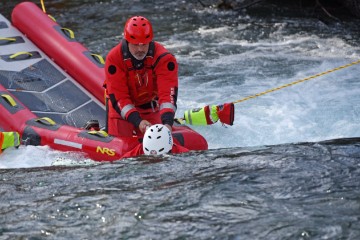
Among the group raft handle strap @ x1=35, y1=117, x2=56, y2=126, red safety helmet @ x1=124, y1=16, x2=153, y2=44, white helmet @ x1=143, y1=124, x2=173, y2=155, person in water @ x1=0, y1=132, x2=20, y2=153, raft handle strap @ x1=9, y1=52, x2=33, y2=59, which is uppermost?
red safety helmet @ x1=124, y1=16, x2=153, y2=44

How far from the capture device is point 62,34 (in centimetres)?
799

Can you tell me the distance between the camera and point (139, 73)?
6.04 m

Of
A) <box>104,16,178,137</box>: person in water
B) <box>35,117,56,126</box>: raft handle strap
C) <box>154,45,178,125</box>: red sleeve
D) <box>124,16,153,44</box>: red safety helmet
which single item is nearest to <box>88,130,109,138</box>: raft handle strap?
<box>104,16,178,137</box>: person in water

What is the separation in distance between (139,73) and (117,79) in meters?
0.19

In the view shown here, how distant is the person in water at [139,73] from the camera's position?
5.84 meters

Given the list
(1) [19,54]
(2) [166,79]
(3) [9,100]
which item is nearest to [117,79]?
(2) [166,79]

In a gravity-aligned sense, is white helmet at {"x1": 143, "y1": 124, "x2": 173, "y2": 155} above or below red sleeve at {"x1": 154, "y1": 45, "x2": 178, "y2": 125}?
below

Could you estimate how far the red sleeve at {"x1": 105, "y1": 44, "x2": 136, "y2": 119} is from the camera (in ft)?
19.6

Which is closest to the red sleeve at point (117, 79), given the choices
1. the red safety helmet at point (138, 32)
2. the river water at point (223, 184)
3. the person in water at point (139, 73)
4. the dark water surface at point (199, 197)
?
the person in water at point (139, 73)

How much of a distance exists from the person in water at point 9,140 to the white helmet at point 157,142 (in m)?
1.52

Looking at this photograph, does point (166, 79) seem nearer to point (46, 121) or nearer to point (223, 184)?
point (46, 121)

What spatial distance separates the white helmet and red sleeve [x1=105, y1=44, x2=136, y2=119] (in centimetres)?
54

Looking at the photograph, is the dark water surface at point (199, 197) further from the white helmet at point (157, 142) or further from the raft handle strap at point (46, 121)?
the raft handle strap at point (46, 121)

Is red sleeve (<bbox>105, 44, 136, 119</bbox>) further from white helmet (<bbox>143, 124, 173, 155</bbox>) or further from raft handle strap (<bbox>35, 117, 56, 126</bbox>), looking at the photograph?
raft handle strap (<bbox>35, 117, 56, 126</bbox>)
